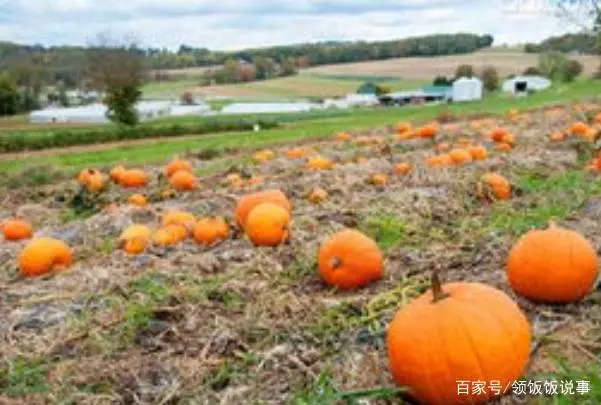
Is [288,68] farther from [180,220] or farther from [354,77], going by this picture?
[180,220]

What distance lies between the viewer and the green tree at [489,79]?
3531 inches

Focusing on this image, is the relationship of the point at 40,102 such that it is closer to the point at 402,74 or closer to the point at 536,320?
the point at 402,74

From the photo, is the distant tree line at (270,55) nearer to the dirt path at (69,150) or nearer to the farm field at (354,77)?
the farm field at (354,77)

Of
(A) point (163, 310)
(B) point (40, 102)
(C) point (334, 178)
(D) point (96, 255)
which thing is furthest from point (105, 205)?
(B) point (40, 102)

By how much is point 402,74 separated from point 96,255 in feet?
313

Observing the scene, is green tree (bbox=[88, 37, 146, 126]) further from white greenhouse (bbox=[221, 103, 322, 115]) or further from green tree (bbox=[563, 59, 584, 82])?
green tree (bbox=[563, 59, 584, 82])

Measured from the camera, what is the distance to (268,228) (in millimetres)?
6527

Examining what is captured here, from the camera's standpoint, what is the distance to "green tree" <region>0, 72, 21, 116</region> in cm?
7231

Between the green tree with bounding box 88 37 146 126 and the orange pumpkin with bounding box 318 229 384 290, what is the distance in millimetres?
49327

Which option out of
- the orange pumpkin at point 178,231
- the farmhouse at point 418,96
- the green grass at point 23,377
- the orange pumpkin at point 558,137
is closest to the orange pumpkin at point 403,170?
the orange pumpkin at point 558,137

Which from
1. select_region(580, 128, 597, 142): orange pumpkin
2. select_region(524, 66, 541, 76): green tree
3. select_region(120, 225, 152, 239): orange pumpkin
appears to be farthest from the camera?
select_region(524, 66, 541, 76): green tree

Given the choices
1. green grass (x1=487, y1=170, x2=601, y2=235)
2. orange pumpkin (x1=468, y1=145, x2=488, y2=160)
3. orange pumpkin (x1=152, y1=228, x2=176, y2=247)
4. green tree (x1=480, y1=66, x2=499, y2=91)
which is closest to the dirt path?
orange pumpkin (x1=468, y1=145, x2=488, y2=160)

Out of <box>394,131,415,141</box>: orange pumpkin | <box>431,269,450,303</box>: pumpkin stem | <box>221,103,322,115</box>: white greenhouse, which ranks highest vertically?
<box>431,269,450,303</box>: pumpkin stem

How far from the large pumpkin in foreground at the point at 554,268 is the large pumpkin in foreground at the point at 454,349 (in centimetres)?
81
